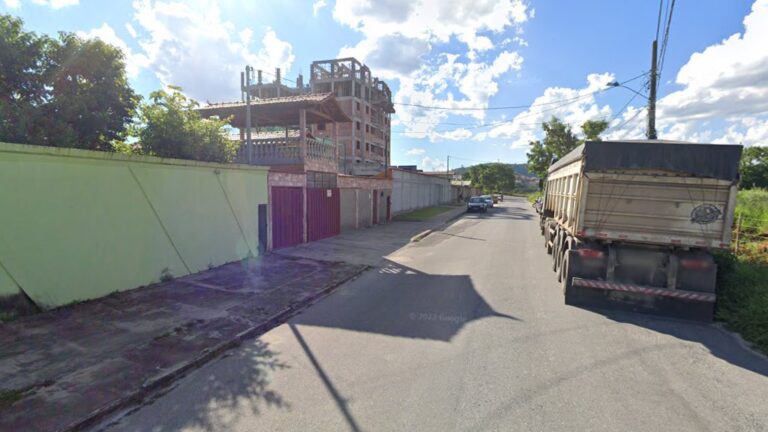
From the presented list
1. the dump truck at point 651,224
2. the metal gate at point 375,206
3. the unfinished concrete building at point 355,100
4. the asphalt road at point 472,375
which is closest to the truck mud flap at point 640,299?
the dump truck at point 651,224

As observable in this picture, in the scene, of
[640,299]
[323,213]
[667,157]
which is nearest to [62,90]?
[323,213]

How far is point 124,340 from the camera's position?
483 cm

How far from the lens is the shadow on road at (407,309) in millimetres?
5543

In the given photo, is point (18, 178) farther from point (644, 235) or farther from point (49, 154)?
point (644, 235)

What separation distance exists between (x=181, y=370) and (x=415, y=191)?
1193 inches

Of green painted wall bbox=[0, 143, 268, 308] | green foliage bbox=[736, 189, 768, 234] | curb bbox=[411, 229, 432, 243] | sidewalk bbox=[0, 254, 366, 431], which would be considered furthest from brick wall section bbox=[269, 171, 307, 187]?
green foliage bbox=[736, 189, 768, 234]

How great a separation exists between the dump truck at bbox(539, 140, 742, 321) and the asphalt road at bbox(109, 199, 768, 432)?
17.1 inches

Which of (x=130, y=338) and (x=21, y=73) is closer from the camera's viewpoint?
(x=130, y=338)

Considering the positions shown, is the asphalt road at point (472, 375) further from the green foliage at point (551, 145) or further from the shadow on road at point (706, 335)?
the green foliage at point (551, 145)

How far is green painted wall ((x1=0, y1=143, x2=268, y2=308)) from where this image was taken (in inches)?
215

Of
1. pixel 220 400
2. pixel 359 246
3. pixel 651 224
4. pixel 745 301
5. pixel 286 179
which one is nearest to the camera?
pixel 220 400

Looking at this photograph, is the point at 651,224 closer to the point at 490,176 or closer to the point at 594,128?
the point at 594,128

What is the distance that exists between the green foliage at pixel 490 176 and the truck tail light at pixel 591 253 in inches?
3258

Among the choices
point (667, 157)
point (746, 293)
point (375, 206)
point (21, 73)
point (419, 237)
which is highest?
point (21, 73)
